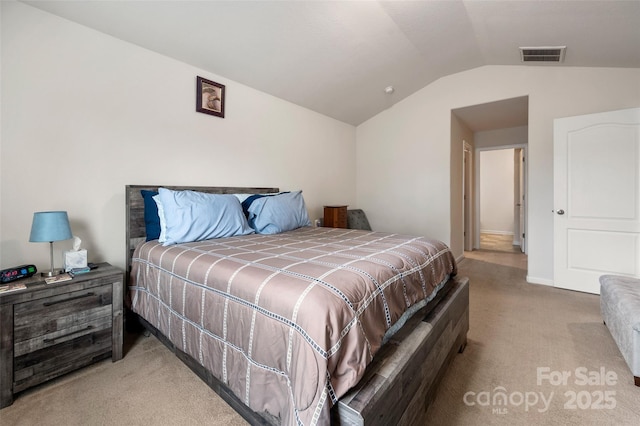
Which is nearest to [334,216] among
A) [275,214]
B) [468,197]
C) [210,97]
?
[275,214]

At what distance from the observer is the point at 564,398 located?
4.91 feet

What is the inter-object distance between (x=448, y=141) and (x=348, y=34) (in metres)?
2.17

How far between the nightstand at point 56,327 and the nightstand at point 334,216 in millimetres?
2612

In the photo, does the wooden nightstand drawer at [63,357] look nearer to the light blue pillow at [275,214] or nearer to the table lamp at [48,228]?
the table lamp at [48,228]

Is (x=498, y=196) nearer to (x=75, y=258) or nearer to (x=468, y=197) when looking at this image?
(x=468, y=197)

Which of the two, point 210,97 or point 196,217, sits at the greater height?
point 210,97

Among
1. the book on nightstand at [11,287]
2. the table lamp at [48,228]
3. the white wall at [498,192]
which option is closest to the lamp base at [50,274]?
the table lamp at [48,228]

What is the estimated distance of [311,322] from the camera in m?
0.92

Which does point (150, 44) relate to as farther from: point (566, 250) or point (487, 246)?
point (487, 246)

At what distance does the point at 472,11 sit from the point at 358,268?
103 inches

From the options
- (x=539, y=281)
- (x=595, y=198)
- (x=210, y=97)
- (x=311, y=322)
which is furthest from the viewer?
(x=539, y=281)

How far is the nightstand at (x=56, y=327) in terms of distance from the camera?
1450mm

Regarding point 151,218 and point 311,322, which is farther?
point 151,218

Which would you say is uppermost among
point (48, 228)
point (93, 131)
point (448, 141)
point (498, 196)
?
point (448, 141)
